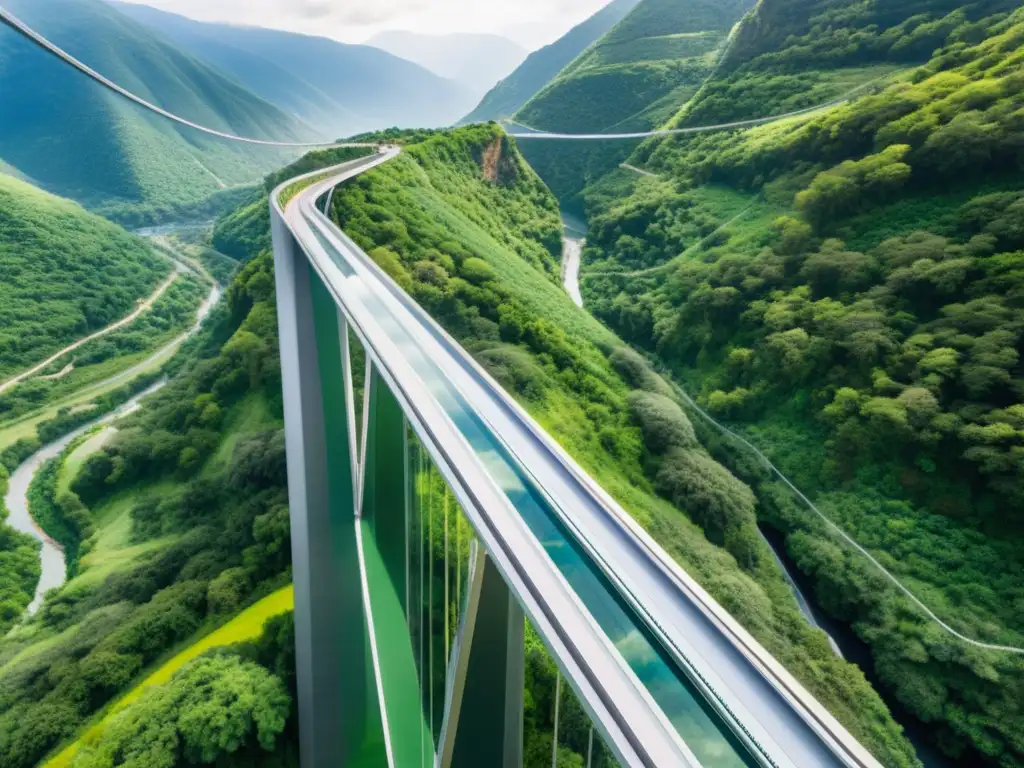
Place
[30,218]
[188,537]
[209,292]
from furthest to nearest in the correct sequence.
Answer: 1. [209,292]
2. [30,218]
3. [188,537]

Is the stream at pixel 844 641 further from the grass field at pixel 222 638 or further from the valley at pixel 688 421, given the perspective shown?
the grass field at pixel 222 638

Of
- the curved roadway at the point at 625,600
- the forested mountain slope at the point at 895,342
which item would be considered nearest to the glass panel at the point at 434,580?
the curved roadway at the point at 625,600

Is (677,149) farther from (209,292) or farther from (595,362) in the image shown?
(209,292)

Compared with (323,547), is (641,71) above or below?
above

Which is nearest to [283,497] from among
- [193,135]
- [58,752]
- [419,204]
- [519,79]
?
[58,752]

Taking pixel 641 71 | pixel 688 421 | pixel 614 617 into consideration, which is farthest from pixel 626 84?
pixel 614 617

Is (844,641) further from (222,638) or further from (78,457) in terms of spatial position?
(78,457)
